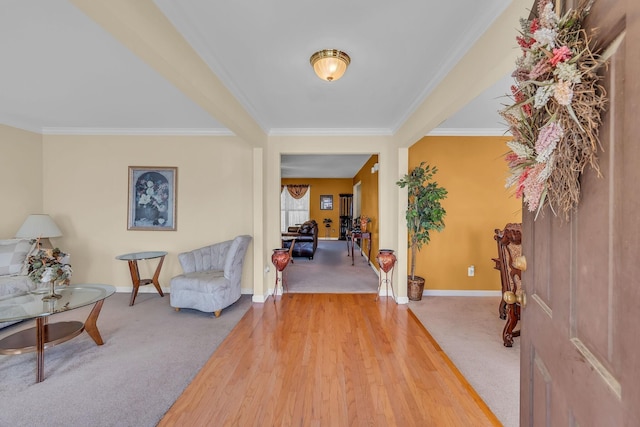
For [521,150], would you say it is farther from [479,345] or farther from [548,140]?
[479,345]

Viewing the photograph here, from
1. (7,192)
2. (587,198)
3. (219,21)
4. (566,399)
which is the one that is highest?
(219,21)

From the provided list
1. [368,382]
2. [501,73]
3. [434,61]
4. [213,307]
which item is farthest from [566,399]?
[213,307]

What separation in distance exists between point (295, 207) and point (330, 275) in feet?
18.8

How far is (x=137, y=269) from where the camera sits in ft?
13.1

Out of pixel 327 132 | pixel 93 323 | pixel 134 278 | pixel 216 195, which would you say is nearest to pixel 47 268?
pixel 93 323

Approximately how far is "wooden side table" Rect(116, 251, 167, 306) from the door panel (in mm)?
4250

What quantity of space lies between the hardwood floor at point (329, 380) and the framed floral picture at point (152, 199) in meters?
2.23

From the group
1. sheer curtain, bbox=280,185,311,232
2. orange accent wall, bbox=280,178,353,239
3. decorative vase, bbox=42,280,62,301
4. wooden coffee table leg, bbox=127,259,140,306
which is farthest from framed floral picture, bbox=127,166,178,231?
orange accent wall, bbox=280,178,353,239

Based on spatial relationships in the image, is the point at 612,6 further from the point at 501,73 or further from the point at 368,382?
the point at 368,382

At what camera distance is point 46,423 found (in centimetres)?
176

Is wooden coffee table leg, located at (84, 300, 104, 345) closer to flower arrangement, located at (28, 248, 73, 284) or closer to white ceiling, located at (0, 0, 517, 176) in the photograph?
flower arrangement, located at (28, 248, 73, 284)

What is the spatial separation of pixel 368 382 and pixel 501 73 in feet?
7.66

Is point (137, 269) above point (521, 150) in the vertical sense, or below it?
below

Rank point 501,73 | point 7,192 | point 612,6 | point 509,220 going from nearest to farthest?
1. point 612,6
2. point 501,73
3. point 7,192
4. point 509,220
